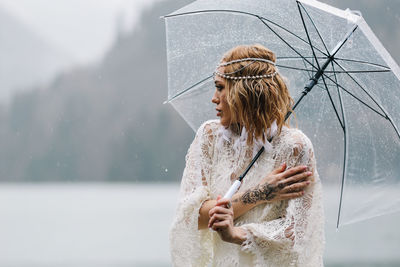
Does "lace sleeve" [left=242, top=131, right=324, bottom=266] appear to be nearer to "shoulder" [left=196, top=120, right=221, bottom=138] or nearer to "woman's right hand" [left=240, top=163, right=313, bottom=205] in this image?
"woman's right hand" [left=240, top=163, right=313, bottom=205]

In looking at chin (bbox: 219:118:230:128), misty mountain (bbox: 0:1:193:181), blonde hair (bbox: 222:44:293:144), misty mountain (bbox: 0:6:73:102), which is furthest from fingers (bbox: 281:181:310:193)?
misty mountain (bbox: 0:6:73:102)

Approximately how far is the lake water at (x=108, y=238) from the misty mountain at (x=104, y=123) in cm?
3186

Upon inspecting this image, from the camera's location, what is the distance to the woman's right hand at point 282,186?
2527 millimetres

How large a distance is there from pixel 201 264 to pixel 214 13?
3.97 ft

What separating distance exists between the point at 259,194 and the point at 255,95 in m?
0.38

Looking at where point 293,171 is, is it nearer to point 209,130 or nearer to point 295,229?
point 295,229

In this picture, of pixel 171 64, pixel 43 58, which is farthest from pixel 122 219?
pixel 43 58

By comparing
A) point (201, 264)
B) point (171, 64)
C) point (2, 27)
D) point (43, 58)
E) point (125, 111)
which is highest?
point (2, 27)

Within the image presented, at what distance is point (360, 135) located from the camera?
3.16 m

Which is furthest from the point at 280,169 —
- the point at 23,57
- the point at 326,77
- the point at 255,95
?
the point at 23,57

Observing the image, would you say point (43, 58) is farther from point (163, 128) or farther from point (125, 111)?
point (163, 128)

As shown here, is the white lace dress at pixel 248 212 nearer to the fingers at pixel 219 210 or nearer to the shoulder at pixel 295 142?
the shoulder at pixel 295 142

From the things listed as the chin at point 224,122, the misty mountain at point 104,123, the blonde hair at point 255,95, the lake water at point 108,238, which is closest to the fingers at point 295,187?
the blonde hair at point 255,95

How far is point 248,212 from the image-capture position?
263cm
